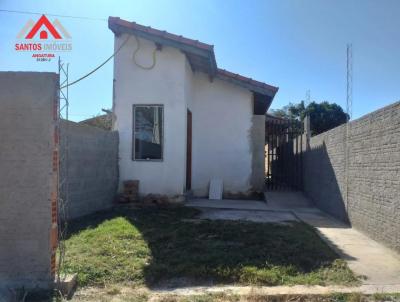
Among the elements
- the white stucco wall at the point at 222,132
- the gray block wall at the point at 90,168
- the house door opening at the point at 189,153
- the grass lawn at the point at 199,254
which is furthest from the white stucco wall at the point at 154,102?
the grass lawn at the point at 199,254

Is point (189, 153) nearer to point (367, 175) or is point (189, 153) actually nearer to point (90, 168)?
point (90, 168)

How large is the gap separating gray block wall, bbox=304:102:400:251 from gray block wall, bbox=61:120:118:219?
6171mm

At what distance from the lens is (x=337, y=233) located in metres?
9.18

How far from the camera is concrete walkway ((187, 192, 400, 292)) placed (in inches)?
238

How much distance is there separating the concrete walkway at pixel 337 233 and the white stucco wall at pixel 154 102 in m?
1.25

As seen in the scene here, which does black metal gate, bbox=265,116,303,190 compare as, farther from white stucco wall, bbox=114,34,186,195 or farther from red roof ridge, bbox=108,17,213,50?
red roof ridge, bbox=108,17,213,50

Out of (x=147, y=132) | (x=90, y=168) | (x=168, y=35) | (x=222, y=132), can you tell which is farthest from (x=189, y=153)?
(x=90, y=168)

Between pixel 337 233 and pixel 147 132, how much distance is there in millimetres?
6209

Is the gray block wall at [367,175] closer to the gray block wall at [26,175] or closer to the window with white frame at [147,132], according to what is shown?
the window with white frame at [147,132]

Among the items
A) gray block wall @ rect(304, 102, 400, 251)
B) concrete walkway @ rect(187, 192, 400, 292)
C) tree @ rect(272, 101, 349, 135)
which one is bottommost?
concrete walkway @ rect(187, 192, 400, 292)

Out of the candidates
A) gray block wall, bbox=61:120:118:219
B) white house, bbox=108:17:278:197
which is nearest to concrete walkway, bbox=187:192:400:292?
white house, bbox=108:17:278:197

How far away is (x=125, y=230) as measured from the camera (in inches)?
325

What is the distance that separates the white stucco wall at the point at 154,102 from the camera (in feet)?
41.4

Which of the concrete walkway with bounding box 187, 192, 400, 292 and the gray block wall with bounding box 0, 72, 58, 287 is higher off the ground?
the gray block wall with bounding box 0, 72, 58, 287
